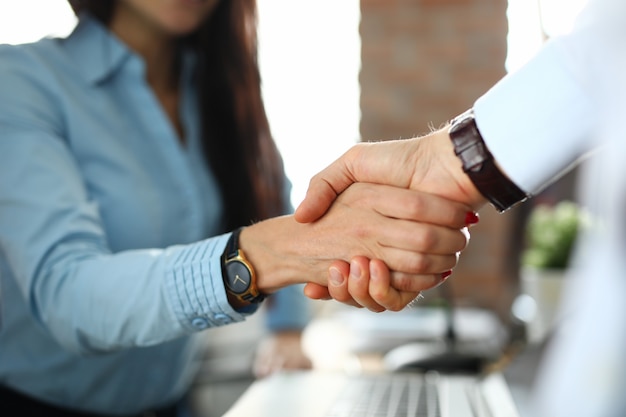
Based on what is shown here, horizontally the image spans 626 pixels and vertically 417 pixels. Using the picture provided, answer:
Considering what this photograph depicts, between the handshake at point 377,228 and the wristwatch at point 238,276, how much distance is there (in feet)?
0.05

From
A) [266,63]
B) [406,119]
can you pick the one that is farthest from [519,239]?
[266,63]

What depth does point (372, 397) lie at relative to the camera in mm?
815

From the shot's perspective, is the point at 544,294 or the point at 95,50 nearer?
the point at 95,50

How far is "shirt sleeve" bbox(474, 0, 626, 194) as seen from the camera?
62 cm

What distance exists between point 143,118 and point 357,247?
1.52 ft

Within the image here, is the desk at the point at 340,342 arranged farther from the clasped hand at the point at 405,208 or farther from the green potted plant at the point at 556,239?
the clasped hand at the point at 405,208

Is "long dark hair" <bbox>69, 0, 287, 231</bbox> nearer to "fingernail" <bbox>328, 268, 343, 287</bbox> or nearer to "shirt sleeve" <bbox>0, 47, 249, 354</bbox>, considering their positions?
"shirt sleeve" <bbox>0, 47, 249, 354</bbox>

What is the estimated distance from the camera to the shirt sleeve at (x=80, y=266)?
0.73 m

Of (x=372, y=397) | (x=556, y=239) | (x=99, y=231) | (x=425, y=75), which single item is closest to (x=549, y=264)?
(x=556, y=239)

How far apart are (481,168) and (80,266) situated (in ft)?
1.38

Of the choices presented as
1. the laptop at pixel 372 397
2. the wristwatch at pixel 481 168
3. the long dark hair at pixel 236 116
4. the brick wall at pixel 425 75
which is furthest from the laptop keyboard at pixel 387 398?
the brick wall at pixel 425 75

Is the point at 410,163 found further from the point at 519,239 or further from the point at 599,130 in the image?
the point at 519,239

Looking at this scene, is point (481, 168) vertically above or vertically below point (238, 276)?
above

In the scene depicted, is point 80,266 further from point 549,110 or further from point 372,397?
point 549,110
